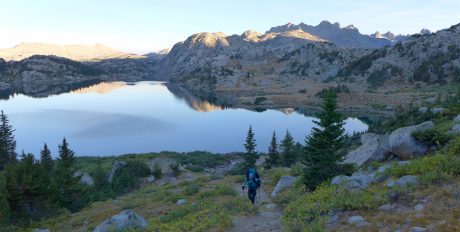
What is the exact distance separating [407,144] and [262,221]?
1021cm

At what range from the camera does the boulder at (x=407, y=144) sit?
69.0ft

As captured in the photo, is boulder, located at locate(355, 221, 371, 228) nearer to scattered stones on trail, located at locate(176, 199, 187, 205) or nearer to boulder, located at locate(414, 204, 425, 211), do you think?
boulder, located at locate(414, 204, 425, 211)

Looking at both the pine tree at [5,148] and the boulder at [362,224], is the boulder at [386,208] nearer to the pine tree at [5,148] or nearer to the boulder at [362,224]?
the boulder at [362,224]

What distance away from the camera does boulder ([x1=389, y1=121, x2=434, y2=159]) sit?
2103 cm

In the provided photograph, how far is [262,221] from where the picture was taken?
16750mm

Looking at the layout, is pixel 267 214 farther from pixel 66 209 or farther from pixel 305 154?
pixel 66 209

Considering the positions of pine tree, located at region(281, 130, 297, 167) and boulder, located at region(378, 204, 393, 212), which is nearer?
boulder, located at region(378, 204, 393, 212)

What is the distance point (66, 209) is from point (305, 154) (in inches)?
777

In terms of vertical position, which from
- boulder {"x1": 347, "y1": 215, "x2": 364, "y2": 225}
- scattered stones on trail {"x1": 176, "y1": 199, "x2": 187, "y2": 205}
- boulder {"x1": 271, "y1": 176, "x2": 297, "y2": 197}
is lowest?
scattered stones on trail {"x1": 176, "y1": 199, "x2": 187, "y2": 205}

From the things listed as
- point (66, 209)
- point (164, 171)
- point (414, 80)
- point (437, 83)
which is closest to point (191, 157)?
point (164, 171)

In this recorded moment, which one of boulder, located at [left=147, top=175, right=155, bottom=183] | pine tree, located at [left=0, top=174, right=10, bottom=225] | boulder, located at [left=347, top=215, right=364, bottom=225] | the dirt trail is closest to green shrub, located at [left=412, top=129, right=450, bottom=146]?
the dirt trail

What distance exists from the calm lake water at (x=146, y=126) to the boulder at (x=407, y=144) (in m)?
61.3

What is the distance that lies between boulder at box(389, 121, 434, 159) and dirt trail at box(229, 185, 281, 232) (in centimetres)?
822

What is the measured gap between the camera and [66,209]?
29562 millimetres
